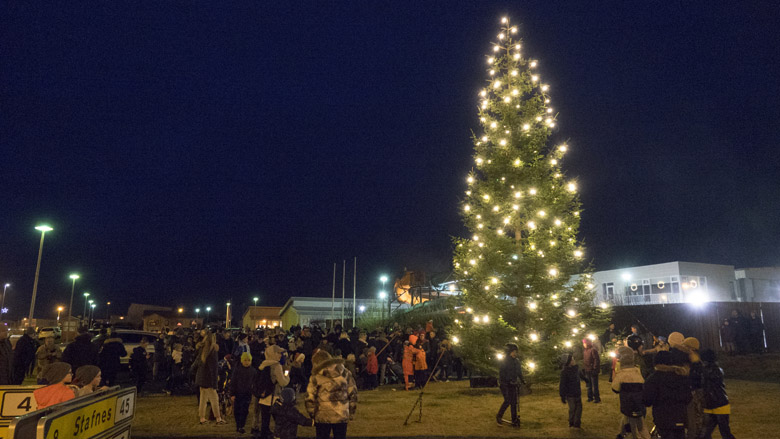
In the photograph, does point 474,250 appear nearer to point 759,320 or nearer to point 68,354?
point 68,354

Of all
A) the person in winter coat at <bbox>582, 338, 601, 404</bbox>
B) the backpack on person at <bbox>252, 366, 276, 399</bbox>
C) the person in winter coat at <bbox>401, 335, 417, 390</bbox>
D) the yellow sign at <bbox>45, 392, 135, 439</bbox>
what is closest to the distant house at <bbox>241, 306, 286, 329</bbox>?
the person in winter coat at <bbox>401, 335, 417, 390</bbox>

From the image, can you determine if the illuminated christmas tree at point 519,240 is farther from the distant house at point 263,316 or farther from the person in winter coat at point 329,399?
→ the distant house at point 263,316

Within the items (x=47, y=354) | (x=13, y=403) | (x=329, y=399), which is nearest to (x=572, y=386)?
(x=329, y=399)

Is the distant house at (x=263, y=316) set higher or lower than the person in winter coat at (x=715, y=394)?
higher

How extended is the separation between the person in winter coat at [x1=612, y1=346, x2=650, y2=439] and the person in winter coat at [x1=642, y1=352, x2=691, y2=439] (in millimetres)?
1524

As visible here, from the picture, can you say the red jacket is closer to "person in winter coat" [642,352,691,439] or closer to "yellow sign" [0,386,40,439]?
"person in winter coat" [642,352,691,439]

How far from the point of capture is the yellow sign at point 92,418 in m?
3.44

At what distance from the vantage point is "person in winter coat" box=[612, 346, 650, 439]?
7.98 metres

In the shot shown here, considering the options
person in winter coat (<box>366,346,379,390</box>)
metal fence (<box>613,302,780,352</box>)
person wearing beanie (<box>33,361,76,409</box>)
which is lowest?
person in winter coat (<box>366,346,379,390</box>)

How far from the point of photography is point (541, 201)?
15523mm

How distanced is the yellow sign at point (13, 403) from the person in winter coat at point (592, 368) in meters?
Result: 11.8

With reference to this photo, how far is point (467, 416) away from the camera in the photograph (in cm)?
1140

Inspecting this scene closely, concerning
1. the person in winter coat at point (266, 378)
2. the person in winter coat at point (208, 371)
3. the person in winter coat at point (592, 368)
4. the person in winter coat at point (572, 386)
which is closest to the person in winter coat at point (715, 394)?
the person in winter coat at point (572, 386)

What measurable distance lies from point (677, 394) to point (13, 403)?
772cm
